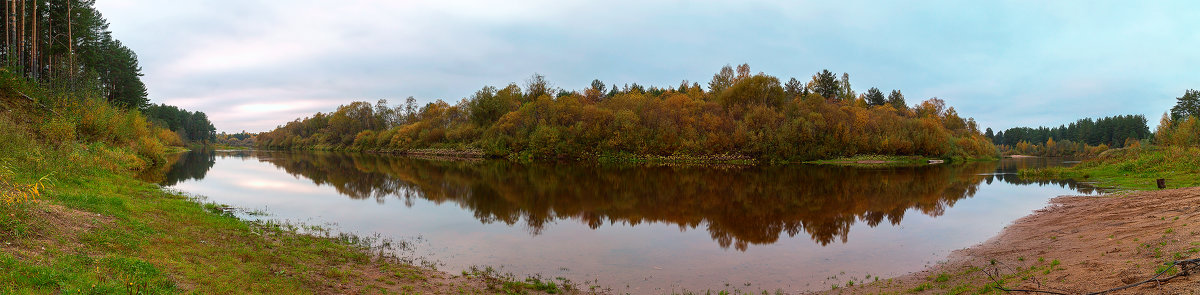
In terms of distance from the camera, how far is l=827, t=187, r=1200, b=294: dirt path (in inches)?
257

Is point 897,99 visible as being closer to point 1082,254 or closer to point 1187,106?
point 1187,106

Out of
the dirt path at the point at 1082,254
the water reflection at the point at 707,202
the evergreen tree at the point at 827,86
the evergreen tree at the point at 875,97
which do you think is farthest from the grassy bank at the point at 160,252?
the evergreen tree at the point at 875,97

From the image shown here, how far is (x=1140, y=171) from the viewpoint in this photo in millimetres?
27297

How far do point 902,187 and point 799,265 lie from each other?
2162 centimetres

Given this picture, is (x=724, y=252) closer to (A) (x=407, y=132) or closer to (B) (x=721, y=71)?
(B) (x=721, y=71)

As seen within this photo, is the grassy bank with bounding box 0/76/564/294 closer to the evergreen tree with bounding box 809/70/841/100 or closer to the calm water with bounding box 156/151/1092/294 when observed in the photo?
the calm water with bounding box 156/151/1092/294

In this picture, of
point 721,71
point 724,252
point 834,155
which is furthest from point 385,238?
point 721,71

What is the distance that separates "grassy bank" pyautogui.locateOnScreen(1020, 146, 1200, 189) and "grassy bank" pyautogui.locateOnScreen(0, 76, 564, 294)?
1092 inches

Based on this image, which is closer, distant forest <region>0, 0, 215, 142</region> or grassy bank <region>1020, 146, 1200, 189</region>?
grassy bank <region>1020, 146, 1200, 189</region>

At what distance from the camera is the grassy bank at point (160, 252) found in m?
5.73

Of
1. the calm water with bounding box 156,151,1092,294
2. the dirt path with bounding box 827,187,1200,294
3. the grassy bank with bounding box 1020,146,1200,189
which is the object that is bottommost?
the calm water with bounding box 156,151,1092,294

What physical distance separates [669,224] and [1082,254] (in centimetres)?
885

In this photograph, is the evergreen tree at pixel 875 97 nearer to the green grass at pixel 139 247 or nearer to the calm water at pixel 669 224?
the calm water at pixel 669 224

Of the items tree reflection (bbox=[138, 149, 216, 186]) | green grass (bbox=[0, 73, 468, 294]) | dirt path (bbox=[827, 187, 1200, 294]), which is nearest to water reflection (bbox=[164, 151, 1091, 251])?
dirt path (bbox=[827, 187, 1200, 294])
